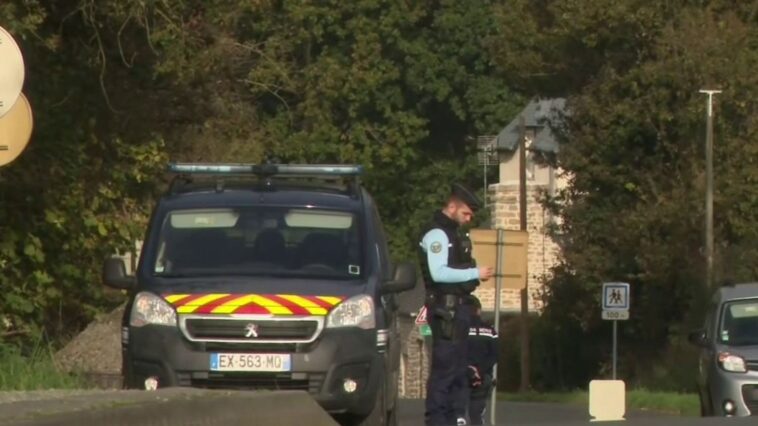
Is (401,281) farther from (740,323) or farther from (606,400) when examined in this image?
(606,400)

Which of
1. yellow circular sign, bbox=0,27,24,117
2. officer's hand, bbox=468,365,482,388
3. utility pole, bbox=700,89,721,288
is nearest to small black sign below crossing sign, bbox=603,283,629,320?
utility pole, bbox=700,89,721,288

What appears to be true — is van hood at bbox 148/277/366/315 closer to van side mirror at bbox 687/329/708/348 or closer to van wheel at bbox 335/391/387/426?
van wheel at bbox 335/391/387/426

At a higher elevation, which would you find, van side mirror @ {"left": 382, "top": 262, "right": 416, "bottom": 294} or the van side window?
the van side window

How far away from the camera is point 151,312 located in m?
13.4

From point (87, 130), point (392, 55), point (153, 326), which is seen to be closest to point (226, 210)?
point (153, 326)

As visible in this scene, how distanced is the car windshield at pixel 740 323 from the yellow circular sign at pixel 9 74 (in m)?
9.14

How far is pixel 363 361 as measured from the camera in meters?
13.4

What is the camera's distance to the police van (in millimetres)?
13258

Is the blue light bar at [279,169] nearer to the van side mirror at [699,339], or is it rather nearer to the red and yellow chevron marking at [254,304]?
the red and yellow chevron marking at [254,304]

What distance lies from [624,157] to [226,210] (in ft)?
124

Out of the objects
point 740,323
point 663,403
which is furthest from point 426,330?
point 663,403

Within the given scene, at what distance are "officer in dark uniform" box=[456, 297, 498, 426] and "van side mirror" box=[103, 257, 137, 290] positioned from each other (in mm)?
2641

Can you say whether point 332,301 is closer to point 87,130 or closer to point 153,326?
point 153,326

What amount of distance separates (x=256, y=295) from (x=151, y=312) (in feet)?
2.43
